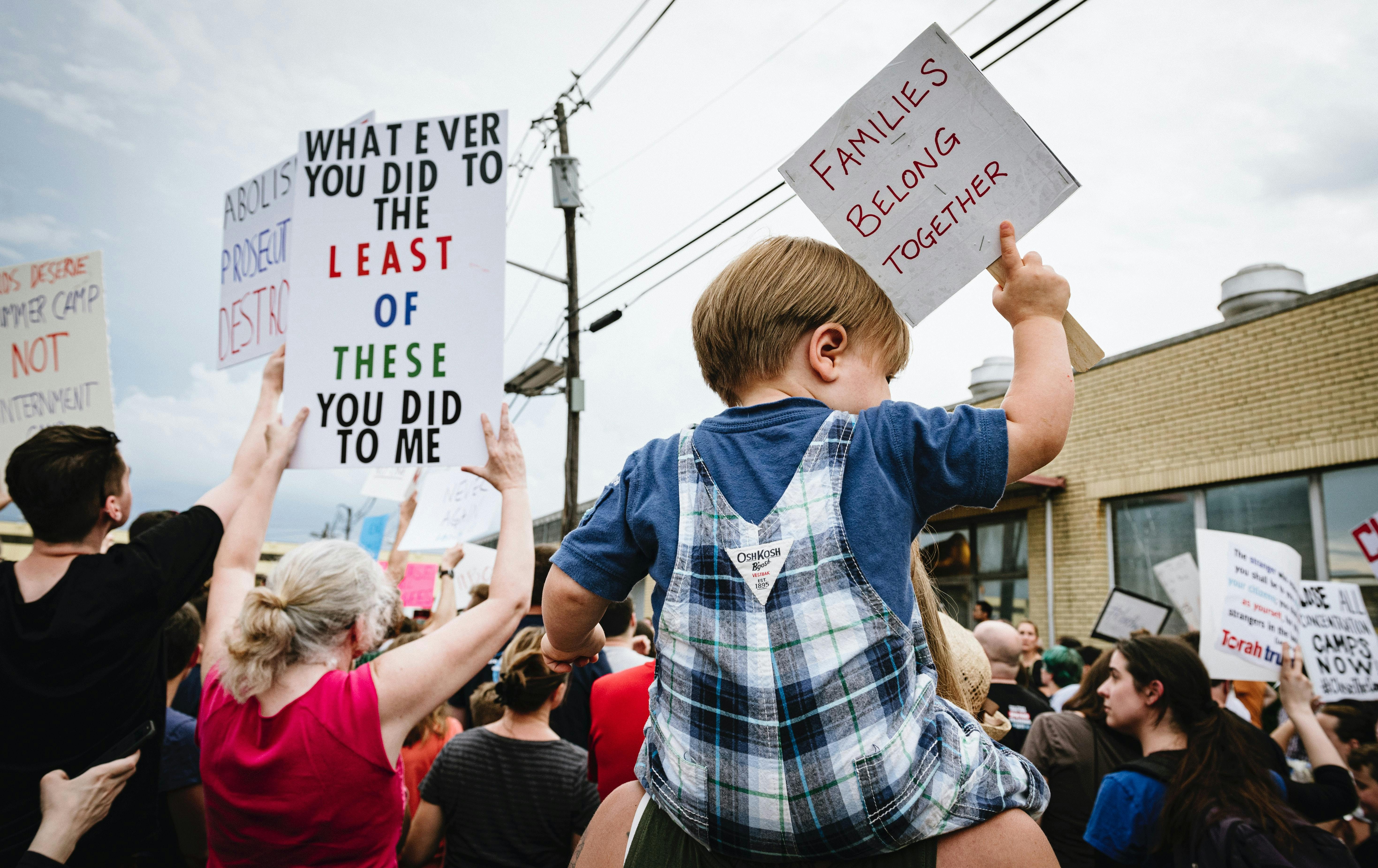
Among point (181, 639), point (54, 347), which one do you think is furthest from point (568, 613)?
point (54, 347)

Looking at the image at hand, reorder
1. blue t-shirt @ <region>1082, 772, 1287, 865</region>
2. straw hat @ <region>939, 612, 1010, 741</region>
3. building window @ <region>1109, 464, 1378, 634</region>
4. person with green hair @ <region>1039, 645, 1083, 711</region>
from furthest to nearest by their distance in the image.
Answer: building window @ <region>1109, 464, 1378, 634</region> → person with green hair @ <region>1039, 645, 1083, 711</region> → blue t-shirt @ <region>1082, 772, 1287, 865</region> → straw hat @ <region>939, 612, 1010, 741</region>

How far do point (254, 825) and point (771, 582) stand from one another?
1.59 meters

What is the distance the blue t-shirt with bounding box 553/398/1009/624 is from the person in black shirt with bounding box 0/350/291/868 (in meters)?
1.60

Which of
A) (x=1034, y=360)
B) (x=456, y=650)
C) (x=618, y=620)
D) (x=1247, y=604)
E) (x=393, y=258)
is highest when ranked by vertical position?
(x=393, y=258)

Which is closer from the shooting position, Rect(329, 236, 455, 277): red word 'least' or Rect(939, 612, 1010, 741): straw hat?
Rect(939, 612, 1010, 741): straw hat

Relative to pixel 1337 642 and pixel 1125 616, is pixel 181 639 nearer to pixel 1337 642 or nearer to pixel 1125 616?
pixel 1337 642

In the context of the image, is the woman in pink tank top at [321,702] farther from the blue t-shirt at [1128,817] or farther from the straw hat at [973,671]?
the blue t-shirt at [1128,817]

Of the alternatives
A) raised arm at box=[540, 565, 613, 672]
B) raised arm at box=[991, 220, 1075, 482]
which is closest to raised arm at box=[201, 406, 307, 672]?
raised arm at box=[540, 565, 613, 672]

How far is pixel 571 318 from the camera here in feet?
48.5

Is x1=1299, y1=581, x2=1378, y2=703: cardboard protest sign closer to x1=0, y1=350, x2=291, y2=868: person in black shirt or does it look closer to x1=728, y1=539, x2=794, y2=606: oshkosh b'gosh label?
x1=728, y1=539, x2=794, y2=606: oshkosh b'gosh label

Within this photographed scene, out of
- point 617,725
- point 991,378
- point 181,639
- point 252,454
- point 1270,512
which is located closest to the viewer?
point 252,454

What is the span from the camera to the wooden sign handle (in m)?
1.54

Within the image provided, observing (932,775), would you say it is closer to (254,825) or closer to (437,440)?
(254,825)

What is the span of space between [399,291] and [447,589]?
1.63m
